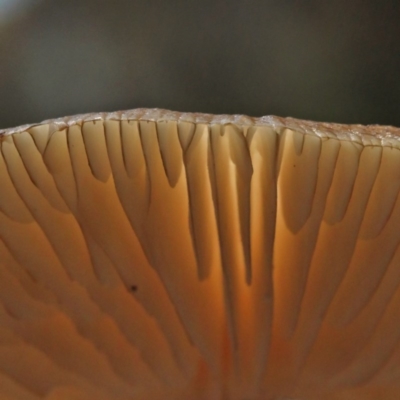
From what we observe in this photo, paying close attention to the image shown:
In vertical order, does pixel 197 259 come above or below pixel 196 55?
below

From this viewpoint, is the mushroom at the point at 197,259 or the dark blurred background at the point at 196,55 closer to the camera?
the mushroom at the point at 197,259

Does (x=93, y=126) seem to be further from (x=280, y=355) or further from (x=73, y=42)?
(x=73, y=42)

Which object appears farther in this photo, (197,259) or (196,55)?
(196,55)

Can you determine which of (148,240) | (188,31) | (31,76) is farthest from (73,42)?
(148,240)

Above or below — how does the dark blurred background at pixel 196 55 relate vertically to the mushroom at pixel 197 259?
above
